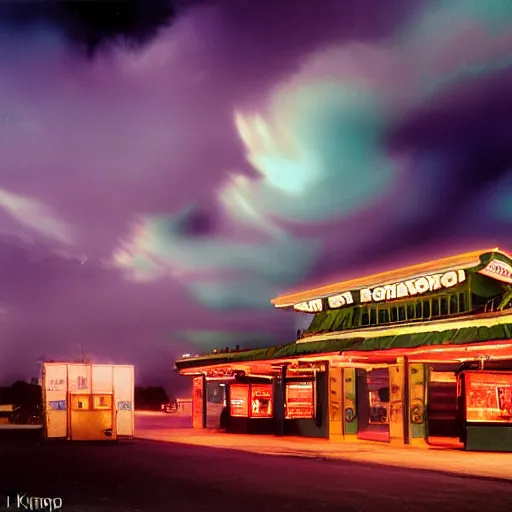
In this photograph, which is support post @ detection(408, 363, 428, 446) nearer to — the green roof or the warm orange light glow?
the green roof

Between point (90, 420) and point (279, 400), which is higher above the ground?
point (279, 400)

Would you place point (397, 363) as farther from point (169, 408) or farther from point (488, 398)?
point (169, 408)

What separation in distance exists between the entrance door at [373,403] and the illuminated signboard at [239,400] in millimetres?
4958

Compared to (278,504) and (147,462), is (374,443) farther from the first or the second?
(278,504)

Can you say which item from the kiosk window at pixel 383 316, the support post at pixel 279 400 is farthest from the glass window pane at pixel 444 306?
the support post at pixel 279 400

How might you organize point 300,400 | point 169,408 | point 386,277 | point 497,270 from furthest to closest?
point 169,408 → point 300,400 → point 386,277 → point 497,270

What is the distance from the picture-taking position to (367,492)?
45.7 ft

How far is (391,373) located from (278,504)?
16337mm

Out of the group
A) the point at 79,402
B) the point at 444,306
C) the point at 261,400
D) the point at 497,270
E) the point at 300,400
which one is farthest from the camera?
the point at 261,400

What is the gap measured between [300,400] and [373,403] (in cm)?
828

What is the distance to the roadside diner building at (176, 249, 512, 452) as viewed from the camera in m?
24.2

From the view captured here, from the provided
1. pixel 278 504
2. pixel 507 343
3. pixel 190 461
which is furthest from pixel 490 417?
pixel 278 504

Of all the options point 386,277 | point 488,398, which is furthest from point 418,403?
point 386,277

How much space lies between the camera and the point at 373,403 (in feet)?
131
